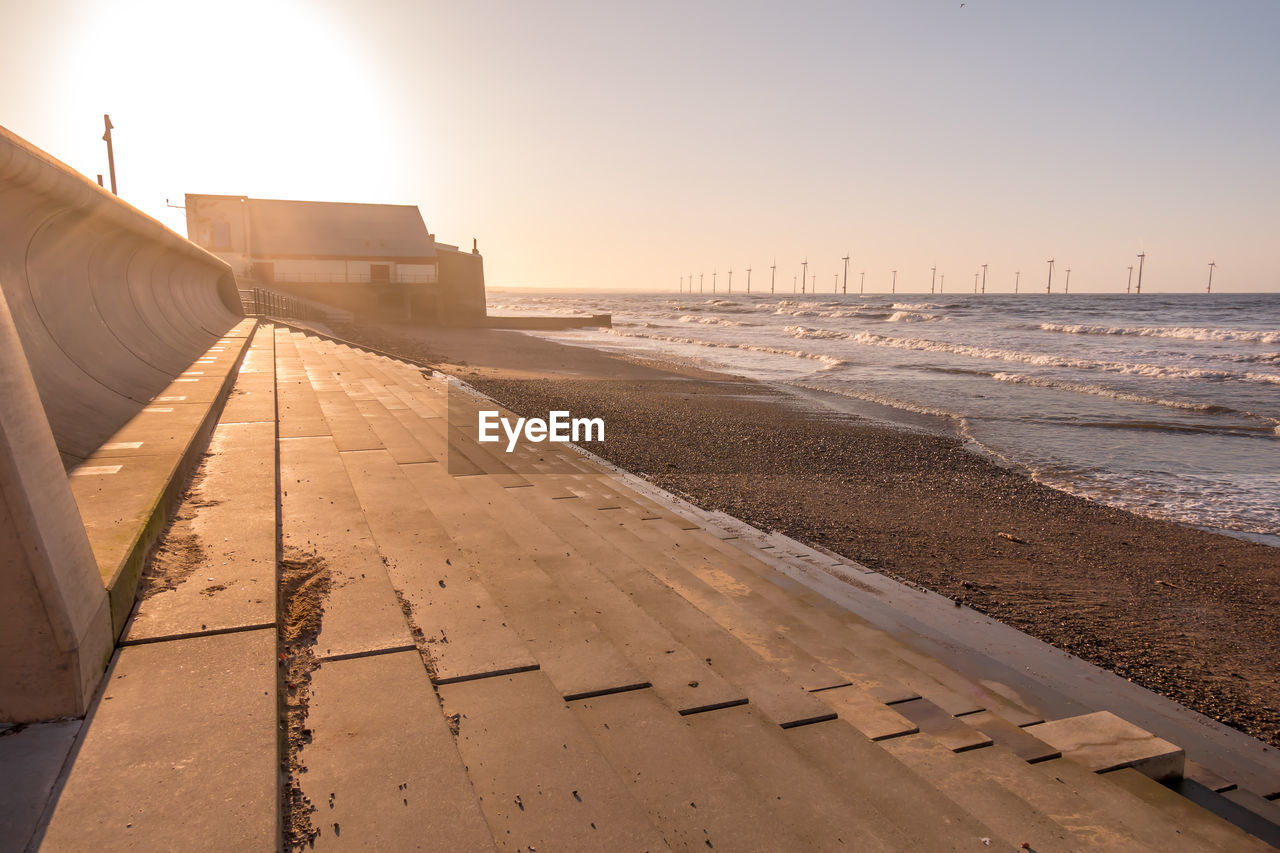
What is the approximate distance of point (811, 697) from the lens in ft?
9.64

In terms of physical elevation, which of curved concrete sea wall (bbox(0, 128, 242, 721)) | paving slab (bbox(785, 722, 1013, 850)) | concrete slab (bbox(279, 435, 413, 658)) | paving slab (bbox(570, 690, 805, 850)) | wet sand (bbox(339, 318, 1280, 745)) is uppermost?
curved concrete sea wall (bbox(0, 128, 242, 721))

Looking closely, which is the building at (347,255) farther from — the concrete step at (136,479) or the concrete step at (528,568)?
the concrete step at (528,568)

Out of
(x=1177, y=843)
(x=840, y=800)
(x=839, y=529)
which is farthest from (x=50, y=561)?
(x=839, y=529)

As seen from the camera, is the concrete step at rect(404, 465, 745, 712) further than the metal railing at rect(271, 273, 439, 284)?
No

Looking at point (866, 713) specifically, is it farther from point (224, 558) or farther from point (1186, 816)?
point (224, 558)

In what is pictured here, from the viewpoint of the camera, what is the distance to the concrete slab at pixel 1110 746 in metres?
2.88

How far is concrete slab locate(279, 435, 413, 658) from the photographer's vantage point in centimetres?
284

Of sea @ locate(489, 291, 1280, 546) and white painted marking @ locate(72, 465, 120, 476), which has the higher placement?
A: white painted marking @ locate(72, 465, 120, 476)

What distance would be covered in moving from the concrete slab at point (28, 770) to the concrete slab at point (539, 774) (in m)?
1.03

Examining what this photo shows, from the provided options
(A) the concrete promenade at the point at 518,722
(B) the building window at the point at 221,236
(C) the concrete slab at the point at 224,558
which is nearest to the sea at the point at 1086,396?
(A) the concrete promenade at the point at 518,722

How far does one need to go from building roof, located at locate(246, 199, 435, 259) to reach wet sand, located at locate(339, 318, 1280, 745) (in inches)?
1578

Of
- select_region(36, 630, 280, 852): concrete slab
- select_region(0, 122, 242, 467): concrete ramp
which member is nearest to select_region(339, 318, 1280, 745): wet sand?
select_region(36, 630, 280, 852): concrete slab

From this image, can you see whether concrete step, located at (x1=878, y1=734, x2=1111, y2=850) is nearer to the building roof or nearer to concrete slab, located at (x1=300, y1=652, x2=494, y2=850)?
concrete slab, located at (x1=300, y1=652, x2=494, y2=850)

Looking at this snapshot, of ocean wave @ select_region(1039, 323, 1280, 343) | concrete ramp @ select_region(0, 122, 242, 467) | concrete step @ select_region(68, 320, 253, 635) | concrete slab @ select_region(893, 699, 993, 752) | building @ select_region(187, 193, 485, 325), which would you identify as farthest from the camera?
building @ select_region(187, 193, 485, 325)
